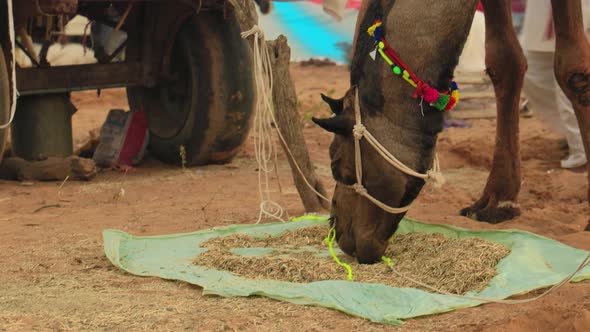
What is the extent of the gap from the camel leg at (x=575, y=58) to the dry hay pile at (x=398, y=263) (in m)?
1.03

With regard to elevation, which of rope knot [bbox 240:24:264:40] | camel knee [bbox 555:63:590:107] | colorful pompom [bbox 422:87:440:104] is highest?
rope knot [bbox 240:24:264:40]

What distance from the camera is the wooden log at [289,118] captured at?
4.86 m

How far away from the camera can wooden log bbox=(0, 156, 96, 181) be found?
6.08m

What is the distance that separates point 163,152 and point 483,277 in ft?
11.8

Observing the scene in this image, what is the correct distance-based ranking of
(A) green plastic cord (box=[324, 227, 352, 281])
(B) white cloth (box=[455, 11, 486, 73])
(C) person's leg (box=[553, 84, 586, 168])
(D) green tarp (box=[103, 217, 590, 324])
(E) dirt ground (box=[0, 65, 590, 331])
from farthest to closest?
(B) white cloth (box=[455, 11, 486, 73]) → (C) person's leg (box=[553, 84, 586, 168]) → (A) green plastic cord (box=[324, 227, 352, 281]) → (D) green tarp (box=[103, 217, 590, 324]) → (E) dirt ground (box=[0, 65, 590, 331])

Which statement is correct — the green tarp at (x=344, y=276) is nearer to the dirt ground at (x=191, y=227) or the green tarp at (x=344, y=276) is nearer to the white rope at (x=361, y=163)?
the dirt ground at (x=191, y=227)

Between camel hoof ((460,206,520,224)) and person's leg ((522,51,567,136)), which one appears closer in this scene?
camel hoof ((460,206,520,224))

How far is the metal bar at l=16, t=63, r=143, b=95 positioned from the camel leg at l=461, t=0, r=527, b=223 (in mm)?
2577

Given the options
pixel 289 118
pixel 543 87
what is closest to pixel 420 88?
pixel 289 118

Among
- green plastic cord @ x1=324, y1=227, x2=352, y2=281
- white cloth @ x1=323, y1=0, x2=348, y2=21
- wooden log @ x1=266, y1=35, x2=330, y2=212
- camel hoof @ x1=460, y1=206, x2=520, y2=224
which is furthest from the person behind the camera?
white cloth @ x1=323, y1=0, x2=348, y2=21

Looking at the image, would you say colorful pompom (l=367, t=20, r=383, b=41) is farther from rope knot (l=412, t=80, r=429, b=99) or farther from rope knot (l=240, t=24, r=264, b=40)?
rope knot (l=240, t=24, r=264, b=40)

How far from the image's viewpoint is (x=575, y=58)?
15.5ft

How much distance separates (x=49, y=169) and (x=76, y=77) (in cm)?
65

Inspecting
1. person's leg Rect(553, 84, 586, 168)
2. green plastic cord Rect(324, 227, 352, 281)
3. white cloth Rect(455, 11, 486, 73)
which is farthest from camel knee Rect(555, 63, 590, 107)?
white cloth Rect(455, 11, 486, 73)
